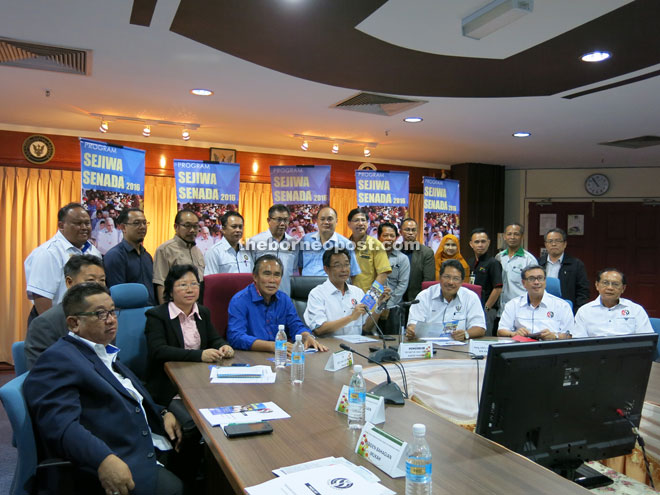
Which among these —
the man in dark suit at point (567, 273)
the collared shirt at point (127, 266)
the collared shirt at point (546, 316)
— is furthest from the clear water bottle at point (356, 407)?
the man in dark suit at point (567, 273)

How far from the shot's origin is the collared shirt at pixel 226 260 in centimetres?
429

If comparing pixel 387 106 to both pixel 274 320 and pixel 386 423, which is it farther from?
pixel 386 423

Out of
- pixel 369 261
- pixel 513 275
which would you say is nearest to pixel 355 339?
pixel 369 261

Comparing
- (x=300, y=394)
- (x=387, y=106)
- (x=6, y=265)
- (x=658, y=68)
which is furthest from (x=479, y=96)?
(x=6, y=265)

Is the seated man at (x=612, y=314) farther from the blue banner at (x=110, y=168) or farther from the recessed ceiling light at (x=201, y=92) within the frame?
the blue banner at (x=110, y=168)

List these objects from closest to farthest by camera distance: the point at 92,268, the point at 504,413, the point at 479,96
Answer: the point at 504,413, the point at 92,268, the point at 479,96

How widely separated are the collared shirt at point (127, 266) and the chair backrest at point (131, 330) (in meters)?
0.90

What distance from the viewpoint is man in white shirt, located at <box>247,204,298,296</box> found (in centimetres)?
427

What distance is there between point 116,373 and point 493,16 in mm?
2637

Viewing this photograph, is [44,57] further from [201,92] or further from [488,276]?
[488,276]

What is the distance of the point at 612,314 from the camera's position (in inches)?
136

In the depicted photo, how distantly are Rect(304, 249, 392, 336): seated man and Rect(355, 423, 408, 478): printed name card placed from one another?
1827mm

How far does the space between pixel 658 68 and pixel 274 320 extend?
331 centimetres

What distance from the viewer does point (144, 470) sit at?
5.86ft
